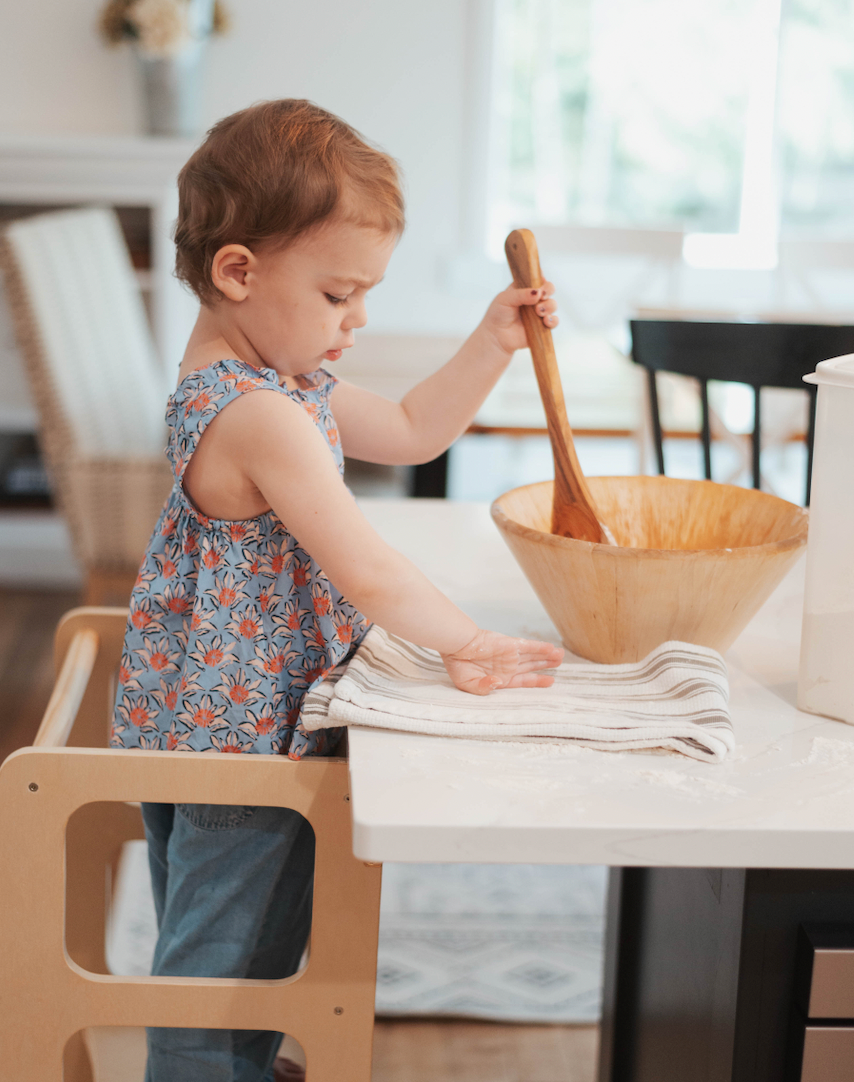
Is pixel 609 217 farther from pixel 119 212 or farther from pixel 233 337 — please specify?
pixel 233 337

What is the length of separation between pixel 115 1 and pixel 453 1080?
3078mm

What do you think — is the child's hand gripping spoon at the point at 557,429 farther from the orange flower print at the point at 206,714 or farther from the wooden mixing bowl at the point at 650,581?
the orange flower print at the point at 206,714

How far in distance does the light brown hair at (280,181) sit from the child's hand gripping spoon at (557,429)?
0.48ft

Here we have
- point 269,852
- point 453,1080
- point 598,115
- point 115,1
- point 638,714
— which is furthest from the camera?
point 598,115

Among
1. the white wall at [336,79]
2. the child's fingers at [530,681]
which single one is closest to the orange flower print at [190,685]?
the child's fingers at [530,681]

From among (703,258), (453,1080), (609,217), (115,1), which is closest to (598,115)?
(609,217)

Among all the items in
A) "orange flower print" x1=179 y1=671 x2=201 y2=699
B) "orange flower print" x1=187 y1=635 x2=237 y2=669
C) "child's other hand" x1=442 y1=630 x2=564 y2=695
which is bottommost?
"orange flower print" x1=179 y1=671 x2=201 y2=699

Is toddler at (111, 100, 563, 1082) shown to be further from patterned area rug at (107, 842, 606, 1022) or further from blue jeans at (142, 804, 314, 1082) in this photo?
patterned area rug at (107, 842, 606, 1022)

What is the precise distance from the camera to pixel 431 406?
1.04m

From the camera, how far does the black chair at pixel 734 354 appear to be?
1.35 m

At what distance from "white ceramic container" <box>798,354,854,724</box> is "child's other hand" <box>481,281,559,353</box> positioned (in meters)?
0.27

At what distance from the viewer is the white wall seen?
11.4ft

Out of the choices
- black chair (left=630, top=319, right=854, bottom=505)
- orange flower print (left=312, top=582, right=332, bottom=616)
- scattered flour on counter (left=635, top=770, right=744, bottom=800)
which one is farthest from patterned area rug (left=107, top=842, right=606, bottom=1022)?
scattered flour on counter (left=635, top=770, right=744, bottom=800)

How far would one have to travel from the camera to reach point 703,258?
4168 mm
